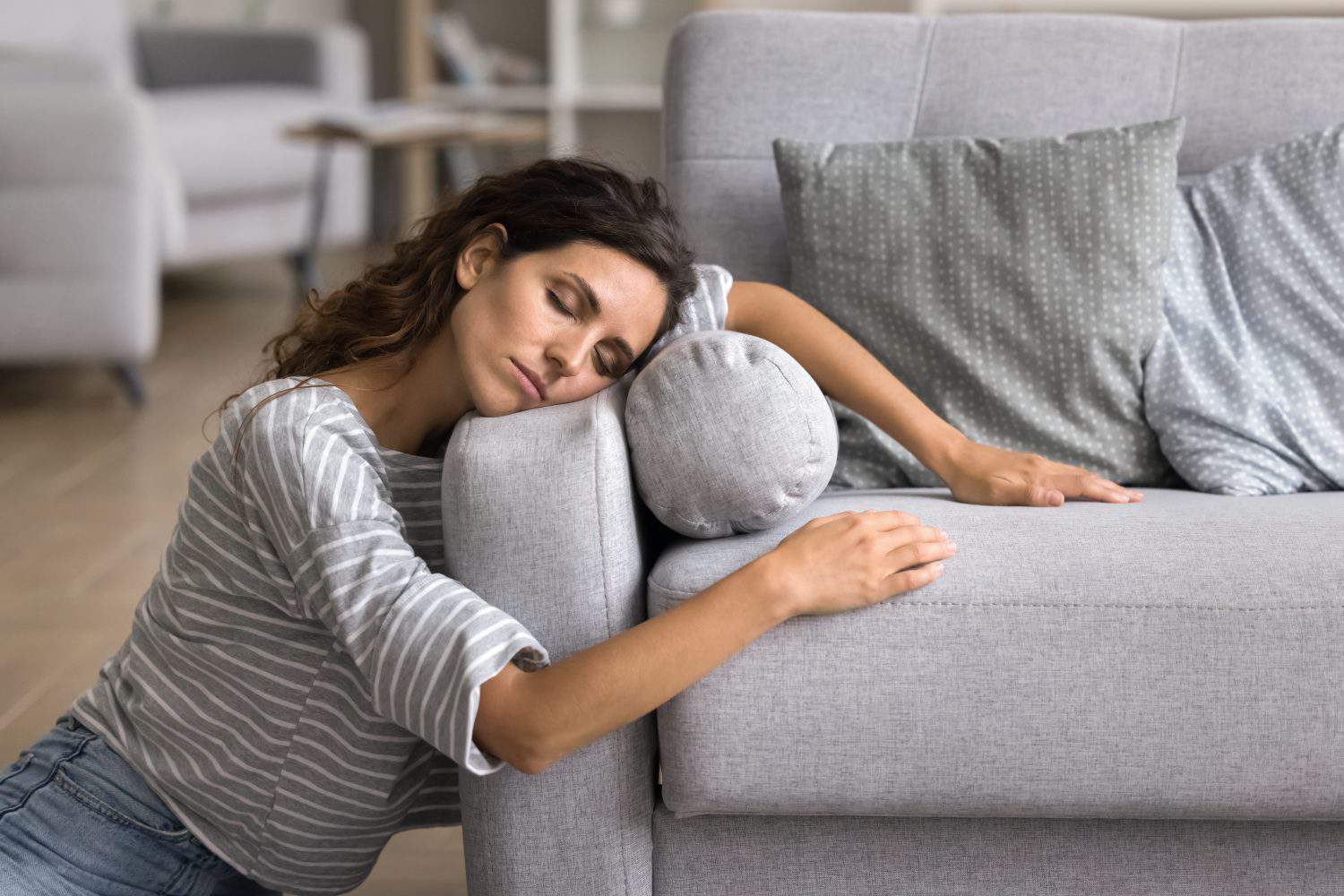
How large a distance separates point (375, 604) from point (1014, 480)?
2.11 ft

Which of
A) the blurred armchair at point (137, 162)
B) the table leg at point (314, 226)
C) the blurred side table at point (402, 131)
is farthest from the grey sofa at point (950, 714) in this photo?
the table leg at point (314, 226)

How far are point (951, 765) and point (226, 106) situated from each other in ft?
11.6

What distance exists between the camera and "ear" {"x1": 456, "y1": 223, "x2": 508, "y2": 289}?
1.24 metres

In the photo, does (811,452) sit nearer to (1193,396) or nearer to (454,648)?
(454,648)

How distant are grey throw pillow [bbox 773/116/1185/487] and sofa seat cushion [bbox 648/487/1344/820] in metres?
0.45

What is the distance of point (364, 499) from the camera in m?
1.03

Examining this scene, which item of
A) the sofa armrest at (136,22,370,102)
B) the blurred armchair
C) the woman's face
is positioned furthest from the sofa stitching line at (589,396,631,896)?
the sofa armrest at (136,22,370,102)

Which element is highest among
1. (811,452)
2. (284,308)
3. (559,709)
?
(811,452)

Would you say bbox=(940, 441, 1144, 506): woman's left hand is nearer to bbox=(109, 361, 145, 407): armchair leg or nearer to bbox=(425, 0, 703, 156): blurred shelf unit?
bbox=(109, 361, 145, 407): armchair leg

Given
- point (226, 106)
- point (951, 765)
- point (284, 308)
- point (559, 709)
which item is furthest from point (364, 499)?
point (284, 308)

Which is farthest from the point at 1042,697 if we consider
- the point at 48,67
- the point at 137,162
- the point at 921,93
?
the point at 48,67

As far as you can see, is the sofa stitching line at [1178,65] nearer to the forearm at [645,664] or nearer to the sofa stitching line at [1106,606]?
the sofa stitching line at [1106,606]

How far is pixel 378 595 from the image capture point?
38.9 inches

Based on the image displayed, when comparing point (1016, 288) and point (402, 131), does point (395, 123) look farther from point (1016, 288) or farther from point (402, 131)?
point (1016, 288)
